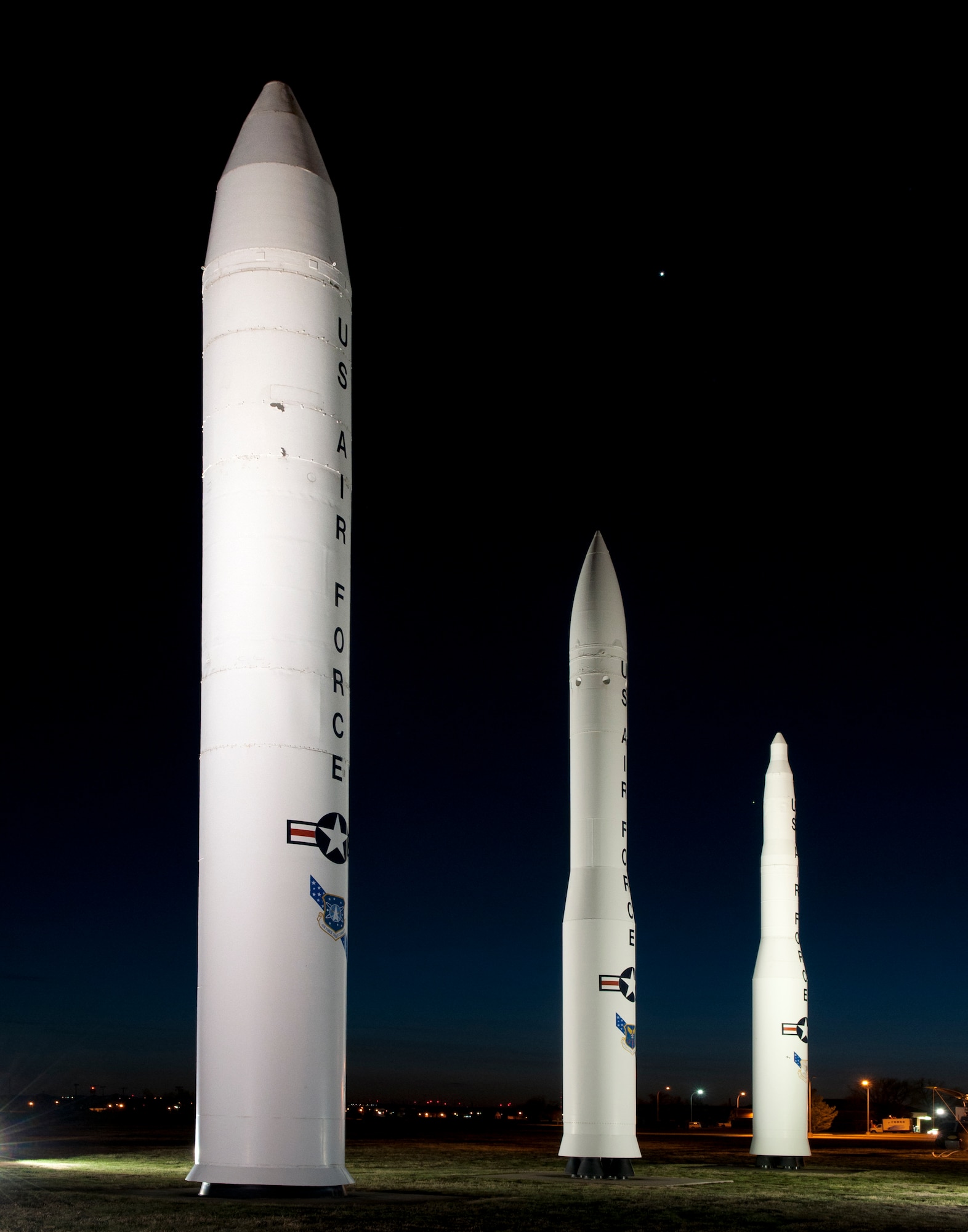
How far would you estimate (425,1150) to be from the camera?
4053cm

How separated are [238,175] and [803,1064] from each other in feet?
86.1

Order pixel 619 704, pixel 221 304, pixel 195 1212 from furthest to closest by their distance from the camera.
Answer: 1. pixel 619 704
2. pixel 221 304
3. pixel 195 1212

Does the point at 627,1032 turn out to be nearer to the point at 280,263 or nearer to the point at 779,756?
the point at 779,756

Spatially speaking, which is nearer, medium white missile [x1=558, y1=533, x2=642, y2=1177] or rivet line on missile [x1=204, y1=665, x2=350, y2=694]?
rivet line on missile [x1=204, y1=665, x2=350, y2=694]

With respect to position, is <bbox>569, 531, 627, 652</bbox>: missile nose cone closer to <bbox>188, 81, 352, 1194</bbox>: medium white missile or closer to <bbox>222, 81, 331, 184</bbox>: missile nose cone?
<bbox>188, 81, 352, 1194</bbox>: medium white missile

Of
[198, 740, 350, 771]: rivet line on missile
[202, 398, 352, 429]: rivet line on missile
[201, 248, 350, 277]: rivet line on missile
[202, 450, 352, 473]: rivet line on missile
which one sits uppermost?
[201, 248, 350, 277]: rivet line on missile

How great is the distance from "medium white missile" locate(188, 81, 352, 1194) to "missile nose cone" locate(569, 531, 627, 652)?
12.9m

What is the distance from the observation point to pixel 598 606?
3005 centimetres

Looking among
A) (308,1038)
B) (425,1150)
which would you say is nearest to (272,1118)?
(308,1038)

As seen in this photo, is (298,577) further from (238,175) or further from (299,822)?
(238,175)

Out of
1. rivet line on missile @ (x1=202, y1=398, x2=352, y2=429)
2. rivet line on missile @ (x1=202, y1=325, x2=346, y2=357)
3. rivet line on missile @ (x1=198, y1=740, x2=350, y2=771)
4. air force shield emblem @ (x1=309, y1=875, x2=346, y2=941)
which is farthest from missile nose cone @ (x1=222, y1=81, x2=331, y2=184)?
air force shield emblem @ (x1=309, y1=875, x2=346, y2=941)

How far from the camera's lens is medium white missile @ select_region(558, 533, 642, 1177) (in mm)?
27281

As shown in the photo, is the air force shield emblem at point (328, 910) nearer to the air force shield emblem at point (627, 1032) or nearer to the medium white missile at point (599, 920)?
the medium white missile at point (599, 920)

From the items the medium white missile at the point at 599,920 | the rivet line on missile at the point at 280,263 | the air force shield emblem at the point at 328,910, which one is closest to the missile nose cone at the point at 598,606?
the medium white missile at the point at 599,920
